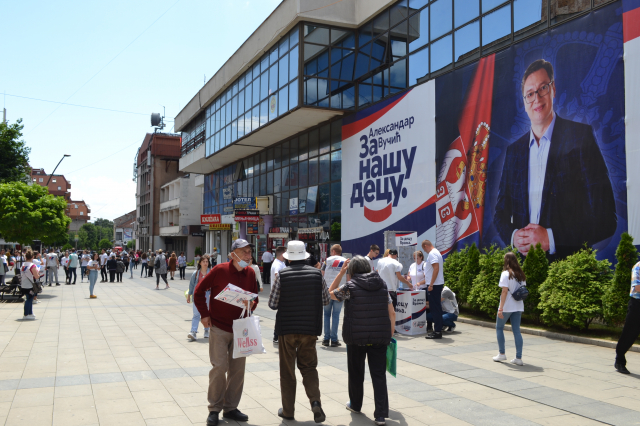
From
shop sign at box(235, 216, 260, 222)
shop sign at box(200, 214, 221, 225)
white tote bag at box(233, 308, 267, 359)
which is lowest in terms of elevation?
white tote bag at box(233, 308, 267, 359)

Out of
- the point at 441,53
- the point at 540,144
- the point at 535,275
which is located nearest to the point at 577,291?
the point at 535,275

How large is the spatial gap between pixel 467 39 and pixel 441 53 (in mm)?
1142

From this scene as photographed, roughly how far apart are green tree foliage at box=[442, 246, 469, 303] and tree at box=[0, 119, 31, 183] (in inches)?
1129

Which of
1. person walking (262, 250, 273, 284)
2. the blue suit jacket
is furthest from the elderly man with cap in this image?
person walking (262, 250, 273, 284)

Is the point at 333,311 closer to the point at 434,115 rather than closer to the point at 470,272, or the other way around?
the point at 470,272

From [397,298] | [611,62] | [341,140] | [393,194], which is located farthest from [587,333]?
[341,140]

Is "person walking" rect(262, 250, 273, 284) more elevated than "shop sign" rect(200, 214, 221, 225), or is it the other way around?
"shop sign" rect(200, 214, 221, 225)

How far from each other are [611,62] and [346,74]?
11.6m

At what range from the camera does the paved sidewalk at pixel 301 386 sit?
5473 mm

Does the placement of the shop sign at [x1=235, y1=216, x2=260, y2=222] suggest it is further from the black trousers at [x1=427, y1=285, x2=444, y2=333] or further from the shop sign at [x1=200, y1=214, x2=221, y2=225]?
the black trousers at [x1=427, y1=285, x2=444, y2=333]

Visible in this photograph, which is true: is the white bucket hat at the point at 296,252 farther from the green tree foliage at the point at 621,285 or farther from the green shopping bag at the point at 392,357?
the green tree foliage at the point at 621,285

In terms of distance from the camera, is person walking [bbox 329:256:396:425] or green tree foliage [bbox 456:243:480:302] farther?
green tree foliage [bbox 456:243:480:302]

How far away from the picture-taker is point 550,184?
1237 cm

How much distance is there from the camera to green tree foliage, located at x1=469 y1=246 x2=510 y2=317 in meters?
12.2
